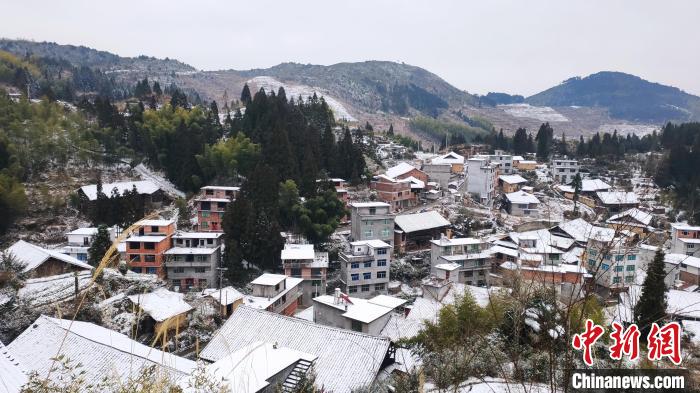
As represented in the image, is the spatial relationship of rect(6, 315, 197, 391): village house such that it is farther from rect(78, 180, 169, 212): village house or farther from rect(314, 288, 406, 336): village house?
rect(78, 180, 169, 212): village house

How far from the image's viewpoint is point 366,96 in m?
140

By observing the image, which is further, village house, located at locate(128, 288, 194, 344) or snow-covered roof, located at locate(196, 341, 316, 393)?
village house, located at locate(128, 288, 194, 344)

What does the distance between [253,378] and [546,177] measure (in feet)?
140

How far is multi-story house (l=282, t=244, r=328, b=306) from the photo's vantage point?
2011 cm

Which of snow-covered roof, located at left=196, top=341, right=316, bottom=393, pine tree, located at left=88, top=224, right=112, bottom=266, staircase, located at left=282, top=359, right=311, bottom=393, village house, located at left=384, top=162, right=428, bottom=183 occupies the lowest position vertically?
pine tree, located at left=88, top=224, right=112, bottom=266

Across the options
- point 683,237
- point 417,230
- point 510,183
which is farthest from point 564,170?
point 417,230

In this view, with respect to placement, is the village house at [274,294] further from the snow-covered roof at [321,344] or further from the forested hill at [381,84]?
the forested hill at [381,84]

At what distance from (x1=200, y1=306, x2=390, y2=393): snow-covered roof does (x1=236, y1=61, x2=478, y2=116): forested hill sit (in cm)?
11655

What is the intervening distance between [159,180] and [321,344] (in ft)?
88.2

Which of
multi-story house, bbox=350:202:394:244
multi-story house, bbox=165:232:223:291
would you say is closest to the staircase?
multi-story house, bbox=165:232:223:291

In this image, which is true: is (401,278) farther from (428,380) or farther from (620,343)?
(620,343)

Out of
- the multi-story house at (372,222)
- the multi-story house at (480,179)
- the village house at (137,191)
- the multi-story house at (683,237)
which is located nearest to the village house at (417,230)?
the multi-story house at (372,222)

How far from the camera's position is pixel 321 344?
9781 mm

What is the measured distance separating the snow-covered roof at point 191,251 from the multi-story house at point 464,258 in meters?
11.1
